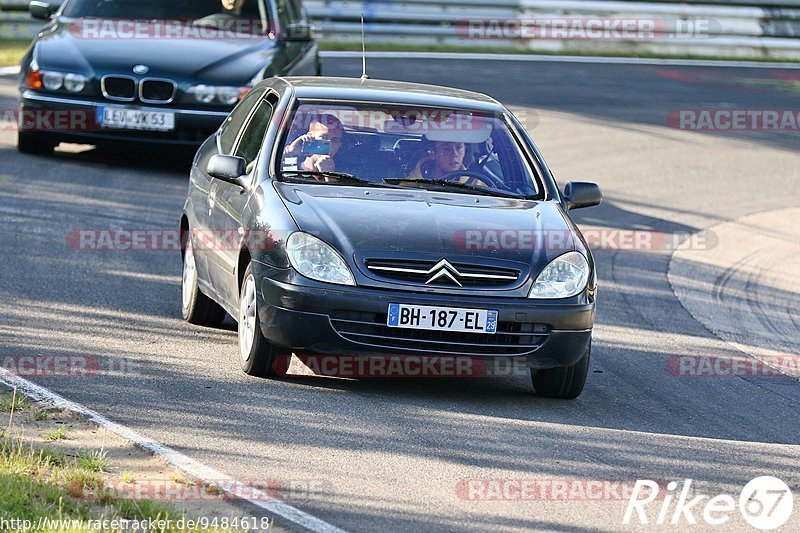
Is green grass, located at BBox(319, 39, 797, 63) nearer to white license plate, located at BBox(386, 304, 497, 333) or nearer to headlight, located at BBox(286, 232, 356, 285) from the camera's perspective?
headlight, located at BBox(286, 232, 356, 285)

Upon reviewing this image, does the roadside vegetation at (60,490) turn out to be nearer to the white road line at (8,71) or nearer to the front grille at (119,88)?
the front grille at (119,88)

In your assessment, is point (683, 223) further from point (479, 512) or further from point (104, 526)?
point (104, 526)

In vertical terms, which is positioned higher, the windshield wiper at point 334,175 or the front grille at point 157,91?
the windshield wiper at point 334,175

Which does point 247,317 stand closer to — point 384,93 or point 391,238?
point 391,238

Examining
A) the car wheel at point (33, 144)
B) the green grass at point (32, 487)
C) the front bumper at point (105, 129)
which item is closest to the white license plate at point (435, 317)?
the green grass at point (32, 487)

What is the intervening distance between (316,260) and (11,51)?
16.6m

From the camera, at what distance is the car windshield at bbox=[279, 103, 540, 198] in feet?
27.5

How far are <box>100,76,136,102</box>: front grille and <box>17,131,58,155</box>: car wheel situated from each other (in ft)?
3.11

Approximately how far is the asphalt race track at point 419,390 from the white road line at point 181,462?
0.08 m

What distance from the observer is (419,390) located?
7840 mm

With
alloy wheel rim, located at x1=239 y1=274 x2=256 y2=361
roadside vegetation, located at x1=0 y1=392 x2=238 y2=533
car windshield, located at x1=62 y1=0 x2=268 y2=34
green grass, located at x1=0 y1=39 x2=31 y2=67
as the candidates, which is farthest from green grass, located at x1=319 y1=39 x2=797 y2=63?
roadside vegetation, located at x1=0 y1=392 x2=238 y2=533

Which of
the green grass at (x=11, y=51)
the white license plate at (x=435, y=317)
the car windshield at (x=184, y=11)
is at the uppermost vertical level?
the white license plate at (x=435, y=317)

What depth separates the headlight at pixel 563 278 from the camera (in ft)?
24.9

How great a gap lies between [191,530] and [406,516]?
2.93ft
